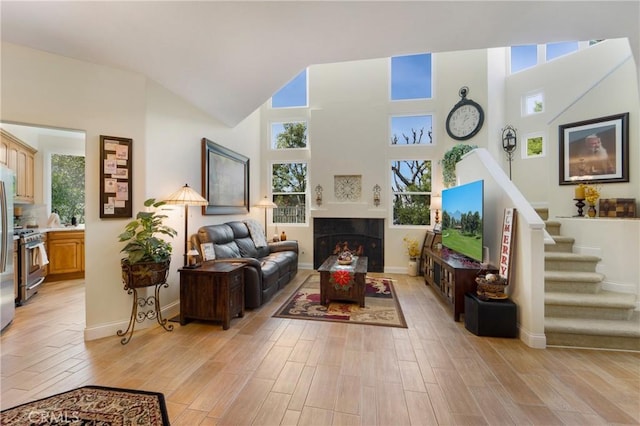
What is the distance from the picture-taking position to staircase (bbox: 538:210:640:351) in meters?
2.48

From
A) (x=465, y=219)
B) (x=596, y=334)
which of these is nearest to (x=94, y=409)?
(x=465, y=219)

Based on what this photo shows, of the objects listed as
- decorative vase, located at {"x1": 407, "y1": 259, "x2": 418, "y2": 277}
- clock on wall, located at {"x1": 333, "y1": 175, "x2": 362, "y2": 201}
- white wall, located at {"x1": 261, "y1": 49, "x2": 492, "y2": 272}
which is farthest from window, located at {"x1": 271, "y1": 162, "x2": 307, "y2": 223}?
decorative vase, located at {"x1": 407, "y1": 259, "x2": 418, "y2": 277}

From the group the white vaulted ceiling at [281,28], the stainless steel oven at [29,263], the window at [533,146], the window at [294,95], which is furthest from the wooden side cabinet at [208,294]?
the window at [533,146]

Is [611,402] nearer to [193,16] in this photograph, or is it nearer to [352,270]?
[352,270]

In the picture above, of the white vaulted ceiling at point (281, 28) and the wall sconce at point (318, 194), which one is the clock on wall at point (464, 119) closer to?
the wall sconce at point (318, 194)

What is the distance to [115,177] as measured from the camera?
280cm

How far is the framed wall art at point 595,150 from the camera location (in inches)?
129

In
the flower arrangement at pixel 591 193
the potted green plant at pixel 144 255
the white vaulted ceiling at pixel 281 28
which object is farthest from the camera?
the flower arrangement at pixel 591 193

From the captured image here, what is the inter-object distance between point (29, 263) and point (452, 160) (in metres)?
7.16

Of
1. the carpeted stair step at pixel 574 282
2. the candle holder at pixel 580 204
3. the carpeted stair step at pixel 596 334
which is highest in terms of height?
the candle holder at pixel 580 204

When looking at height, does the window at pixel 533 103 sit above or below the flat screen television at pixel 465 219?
above

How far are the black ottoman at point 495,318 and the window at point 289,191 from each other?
4.08m

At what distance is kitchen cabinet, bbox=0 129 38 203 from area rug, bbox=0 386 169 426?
3898mm

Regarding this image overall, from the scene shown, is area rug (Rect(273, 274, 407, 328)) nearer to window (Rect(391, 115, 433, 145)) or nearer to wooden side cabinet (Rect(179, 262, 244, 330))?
wooden side cabinet (Rect(179, 262, 244, 330))
